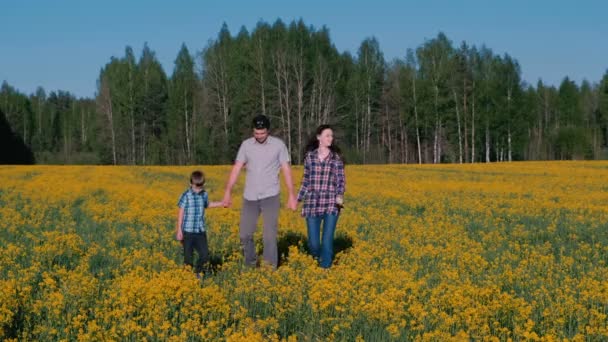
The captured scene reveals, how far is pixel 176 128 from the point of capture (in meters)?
67.3

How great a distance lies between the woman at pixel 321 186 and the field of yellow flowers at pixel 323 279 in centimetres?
47

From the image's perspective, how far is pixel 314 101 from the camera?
6072cm

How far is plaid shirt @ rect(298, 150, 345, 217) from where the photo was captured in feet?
29.8

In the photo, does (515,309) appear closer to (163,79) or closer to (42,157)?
(163,79)

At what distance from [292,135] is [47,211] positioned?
4506 cm

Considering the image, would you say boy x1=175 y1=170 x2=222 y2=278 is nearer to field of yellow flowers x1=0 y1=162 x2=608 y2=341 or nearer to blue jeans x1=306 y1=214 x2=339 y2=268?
field of yellow flowers x1=0 y1=162 x2=608 y2=341

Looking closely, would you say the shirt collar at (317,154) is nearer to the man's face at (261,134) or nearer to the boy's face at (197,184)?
the man's face at (261,134)

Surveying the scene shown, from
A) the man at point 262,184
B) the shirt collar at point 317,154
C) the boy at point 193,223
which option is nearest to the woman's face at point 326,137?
Result: the shirt collar at point 317,154

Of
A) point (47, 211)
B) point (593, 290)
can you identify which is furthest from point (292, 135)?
point (593, 290)

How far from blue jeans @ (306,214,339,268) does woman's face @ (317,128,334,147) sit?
3.18 ft

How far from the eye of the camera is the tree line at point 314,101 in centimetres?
6000

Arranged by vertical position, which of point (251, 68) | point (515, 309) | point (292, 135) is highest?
point (251, 68)

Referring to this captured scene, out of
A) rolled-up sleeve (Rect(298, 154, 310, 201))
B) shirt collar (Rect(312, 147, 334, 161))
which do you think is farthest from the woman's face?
rolled-up sleeve (Rect(298, 154, 310, 201))

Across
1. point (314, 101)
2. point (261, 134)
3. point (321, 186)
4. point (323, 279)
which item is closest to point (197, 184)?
point (261, 134)
